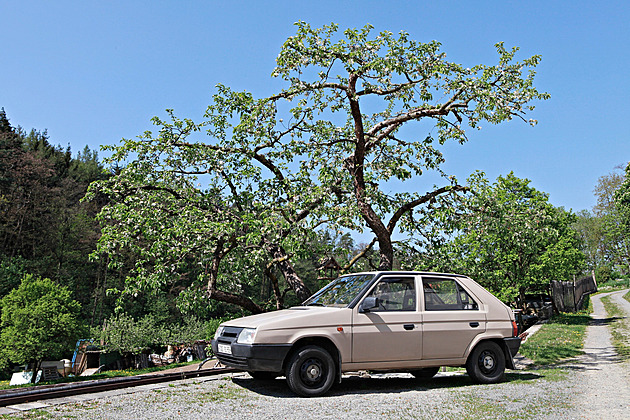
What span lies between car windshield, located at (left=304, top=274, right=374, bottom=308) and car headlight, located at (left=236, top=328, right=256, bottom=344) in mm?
1507

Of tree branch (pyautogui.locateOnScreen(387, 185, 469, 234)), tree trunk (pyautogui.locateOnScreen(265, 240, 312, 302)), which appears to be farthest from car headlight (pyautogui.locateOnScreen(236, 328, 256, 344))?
tree branch (pyautogui.locateOnScreen(387, 185, 469, 234))

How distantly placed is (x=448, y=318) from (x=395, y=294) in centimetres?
106

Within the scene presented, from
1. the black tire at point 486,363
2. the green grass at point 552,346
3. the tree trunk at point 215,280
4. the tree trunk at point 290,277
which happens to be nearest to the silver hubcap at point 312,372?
the black tire at point 486,363

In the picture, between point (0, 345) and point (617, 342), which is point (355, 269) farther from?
point (0, 345)

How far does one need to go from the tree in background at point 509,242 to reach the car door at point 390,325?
5078 millimetres

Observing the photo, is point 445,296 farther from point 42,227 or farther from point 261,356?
point 42,227

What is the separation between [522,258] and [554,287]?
8.95 meters

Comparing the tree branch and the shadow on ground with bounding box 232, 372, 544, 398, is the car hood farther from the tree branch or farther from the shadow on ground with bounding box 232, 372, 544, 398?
the tree branch

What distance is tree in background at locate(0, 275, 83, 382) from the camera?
86.2 ft

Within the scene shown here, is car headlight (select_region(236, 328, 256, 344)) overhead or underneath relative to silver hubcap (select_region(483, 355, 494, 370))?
overhead

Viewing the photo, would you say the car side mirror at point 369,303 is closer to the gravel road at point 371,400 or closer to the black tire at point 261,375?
the gravel road at point 371,400

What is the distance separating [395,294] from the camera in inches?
320

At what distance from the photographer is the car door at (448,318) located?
815 centimetres

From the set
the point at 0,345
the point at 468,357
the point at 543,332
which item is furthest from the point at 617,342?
the point at 0,345
